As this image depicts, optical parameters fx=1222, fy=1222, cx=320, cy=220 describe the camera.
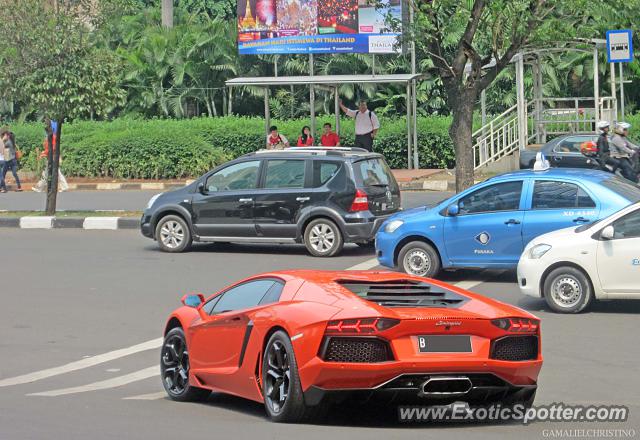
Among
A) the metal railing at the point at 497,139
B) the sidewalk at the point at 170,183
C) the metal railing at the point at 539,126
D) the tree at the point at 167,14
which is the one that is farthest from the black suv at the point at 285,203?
the tree at the point at 167,14

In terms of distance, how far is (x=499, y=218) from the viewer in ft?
52.4

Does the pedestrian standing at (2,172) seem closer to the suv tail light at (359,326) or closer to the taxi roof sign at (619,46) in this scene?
the taxi roof sign at (619,46)

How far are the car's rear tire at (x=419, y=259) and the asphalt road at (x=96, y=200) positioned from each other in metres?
8.62

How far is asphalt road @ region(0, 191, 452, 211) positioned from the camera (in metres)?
27.0

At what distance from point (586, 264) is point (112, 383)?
Result: 5673 mm

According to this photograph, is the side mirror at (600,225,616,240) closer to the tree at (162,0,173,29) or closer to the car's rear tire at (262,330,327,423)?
the car's rear tire at (262,330,327,423)

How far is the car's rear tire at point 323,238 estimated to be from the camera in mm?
19109

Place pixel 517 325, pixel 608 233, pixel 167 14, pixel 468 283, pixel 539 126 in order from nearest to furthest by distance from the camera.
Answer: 1. pixel 517 325
2. pixel 608 233
3. pixel 468 283
4. pixel 539 126
5. pixel 167 14

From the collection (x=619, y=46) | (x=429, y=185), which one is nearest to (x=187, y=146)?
(x=429, y=185)

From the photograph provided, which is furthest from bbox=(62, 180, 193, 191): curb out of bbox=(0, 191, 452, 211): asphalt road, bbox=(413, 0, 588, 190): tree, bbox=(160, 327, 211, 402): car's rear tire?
bbox=(160, 327, 211, 402): car's rear tire

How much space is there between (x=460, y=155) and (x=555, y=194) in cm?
659

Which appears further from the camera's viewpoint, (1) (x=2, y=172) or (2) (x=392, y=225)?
(1) (x=2, y=172)

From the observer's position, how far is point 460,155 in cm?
2238

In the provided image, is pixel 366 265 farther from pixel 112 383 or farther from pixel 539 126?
pixel 539 126
